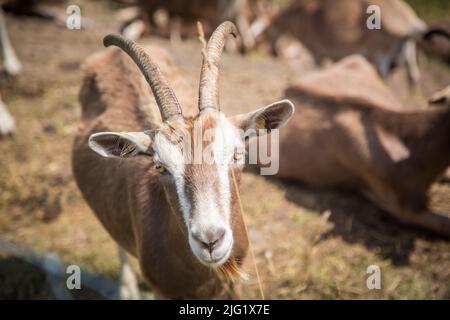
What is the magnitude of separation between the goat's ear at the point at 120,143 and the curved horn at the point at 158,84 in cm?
19

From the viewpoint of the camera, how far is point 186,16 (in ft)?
30.7

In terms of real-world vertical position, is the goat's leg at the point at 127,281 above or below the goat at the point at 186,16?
below

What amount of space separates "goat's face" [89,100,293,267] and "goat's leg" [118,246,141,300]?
1745 mm

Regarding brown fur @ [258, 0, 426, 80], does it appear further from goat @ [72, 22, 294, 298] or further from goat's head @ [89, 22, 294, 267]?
goat's head @ [89, 22, 294, 267]

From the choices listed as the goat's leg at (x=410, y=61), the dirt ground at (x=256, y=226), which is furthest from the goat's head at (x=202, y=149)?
the goat's leg at (x=410, y=61)

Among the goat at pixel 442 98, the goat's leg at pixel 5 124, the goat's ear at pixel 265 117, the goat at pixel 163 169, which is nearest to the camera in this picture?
the goat at pixel 163 169

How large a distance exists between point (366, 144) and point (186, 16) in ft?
18.9

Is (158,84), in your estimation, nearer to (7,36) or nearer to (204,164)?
(204,164)

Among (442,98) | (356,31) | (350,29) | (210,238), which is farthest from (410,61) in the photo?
(210,238)

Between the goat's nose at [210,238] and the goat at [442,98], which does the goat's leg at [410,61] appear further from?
the goat's nose at [210,238]

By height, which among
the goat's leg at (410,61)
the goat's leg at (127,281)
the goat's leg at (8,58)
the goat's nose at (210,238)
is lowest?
the goat's leg at (127,281)

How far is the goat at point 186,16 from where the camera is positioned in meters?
9.07

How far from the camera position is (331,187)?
546 centimetres

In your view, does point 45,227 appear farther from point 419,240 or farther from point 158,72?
point 419,240
